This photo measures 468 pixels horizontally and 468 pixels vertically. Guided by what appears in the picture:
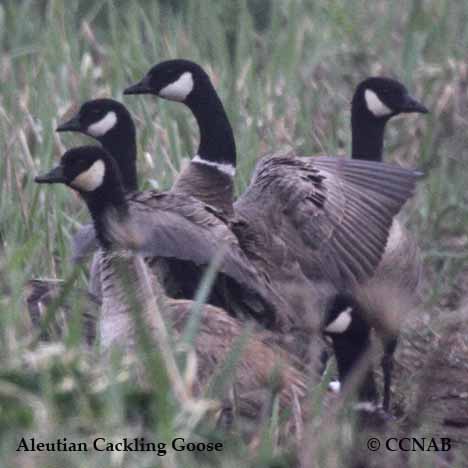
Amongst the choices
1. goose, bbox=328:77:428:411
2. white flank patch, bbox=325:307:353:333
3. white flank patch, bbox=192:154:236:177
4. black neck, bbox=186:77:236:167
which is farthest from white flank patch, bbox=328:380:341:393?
black neck, bbox=186:77:236:167

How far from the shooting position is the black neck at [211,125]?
18.9 ft

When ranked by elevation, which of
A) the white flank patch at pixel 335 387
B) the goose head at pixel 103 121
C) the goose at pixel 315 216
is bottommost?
the white flank patch at pixel 335 387

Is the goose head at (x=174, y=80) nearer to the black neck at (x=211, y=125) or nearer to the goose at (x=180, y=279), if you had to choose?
the black neck at (x=211, y=125)

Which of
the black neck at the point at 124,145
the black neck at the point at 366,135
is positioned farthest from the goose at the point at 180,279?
the black neck at the point at 366,135

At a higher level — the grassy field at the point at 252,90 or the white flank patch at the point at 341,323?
the grassy field at the point at 252,90

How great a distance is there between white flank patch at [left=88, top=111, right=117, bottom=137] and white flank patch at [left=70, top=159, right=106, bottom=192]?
1.20 meters

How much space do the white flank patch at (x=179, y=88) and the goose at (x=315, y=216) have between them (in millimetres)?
550

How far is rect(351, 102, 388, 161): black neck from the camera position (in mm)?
6094

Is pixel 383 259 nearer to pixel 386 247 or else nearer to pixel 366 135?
pixel 386 247

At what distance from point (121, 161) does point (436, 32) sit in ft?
7.94

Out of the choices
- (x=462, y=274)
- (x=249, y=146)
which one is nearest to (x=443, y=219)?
(x=462, y=274)

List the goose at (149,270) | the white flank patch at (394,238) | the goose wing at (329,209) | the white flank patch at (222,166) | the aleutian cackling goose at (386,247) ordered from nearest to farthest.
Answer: the goose at (149,270) < the aleutian cackling goose at (386,247) < the goose wing at (329,209) < the white flank patch at (394,238) < the white flank patch at (222,166)

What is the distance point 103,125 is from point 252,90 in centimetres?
100

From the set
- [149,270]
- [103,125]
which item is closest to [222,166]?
[103,125]
